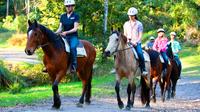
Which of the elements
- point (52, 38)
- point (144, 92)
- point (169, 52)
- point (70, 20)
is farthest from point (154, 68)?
point (52, 38)

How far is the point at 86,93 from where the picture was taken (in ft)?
50.8

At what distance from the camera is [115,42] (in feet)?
47.3

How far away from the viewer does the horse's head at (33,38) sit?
13.2 m

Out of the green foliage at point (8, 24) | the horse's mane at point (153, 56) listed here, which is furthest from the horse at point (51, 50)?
the green foliage at point (8, 24)

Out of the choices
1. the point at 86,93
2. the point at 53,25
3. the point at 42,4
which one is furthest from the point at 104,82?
the point at 86,93

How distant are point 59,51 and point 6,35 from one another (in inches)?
1870

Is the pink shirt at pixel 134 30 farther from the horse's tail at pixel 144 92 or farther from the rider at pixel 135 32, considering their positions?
the horse's tail at pixel 144 92

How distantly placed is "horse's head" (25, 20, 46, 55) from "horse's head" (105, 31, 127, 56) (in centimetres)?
198

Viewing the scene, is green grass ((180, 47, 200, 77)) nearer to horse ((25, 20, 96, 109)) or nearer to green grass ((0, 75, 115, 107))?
green grass ((0, 75, 115, 107))

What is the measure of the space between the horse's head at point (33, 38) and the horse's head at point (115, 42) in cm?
198

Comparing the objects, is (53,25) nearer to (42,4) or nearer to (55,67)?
(42,4)

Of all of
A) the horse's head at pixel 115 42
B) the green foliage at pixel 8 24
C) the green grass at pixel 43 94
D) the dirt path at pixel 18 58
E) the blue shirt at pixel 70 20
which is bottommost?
the green foliage at pixel 8 24

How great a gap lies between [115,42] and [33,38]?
248 centimetres

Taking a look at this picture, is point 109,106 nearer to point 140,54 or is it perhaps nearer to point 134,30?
point 140,54
